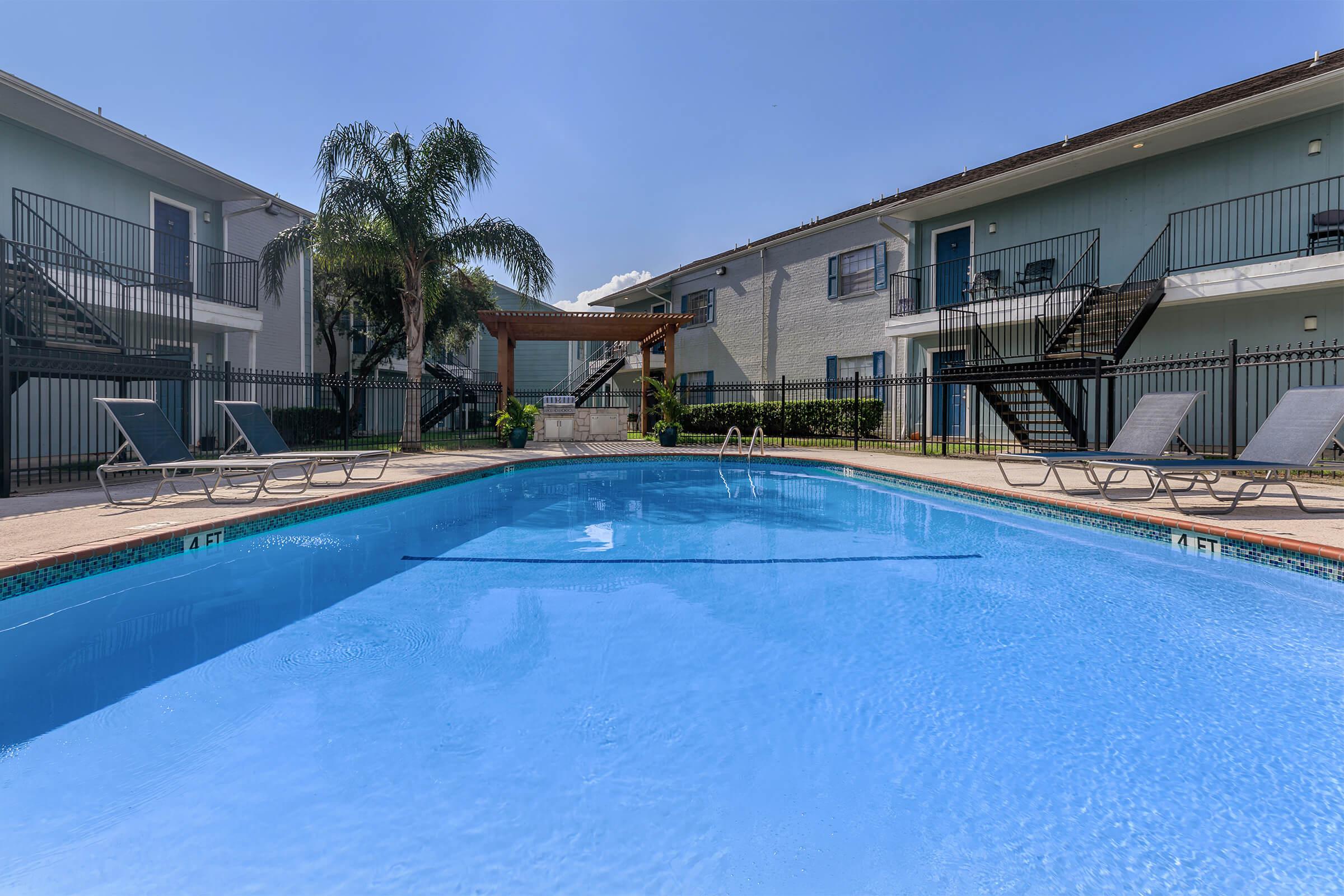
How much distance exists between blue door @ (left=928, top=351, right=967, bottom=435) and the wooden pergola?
6.67 meters

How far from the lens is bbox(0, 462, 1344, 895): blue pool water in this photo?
1846 millimetres

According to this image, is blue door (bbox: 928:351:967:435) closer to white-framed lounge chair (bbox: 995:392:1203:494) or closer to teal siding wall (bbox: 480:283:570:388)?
white-framed lounge chair (bbox: 995:392:1203:494)

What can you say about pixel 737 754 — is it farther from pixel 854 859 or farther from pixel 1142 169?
pixel 1142 169

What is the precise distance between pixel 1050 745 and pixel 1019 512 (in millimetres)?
5200

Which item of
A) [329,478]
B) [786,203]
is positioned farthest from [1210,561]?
[786,203]

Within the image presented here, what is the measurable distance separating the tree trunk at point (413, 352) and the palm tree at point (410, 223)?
0.02 meters

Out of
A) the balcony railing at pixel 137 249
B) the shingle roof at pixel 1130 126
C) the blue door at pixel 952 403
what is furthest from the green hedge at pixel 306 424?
the blue door at pixel 952 403

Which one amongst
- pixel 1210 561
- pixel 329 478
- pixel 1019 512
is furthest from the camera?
pixel 329 478

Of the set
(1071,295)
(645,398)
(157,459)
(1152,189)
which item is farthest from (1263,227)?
(157,459)

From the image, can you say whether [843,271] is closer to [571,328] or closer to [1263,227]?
[571,328]

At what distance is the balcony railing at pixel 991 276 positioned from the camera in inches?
546

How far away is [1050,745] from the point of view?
2.48 metres

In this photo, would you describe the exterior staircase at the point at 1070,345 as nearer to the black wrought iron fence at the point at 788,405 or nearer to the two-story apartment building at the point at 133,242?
the black wrought iron fence at the point at 788,405

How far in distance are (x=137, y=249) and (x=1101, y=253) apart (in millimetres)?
Result: 19725
